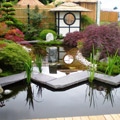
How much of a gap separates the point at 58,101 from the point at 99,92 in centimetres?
106

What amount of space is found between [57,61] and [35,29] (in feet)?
21.2

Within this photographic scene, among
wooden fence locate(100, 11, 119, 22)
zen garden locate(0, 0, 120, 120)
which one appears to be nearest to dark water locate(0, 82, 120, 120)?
zen garden locate(0, 0, 120, 120)

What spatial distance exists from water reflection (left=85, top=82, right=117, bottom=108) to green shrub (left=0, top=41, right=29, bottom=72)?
6.74 ft

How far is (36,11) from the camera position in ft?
44.7

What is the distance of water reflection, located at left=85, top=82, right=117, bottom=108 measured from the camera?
4.09m

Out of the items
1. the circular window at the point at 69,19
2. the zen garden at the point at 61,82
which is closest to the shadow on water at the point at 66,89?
the zen garden at the point at 61,82

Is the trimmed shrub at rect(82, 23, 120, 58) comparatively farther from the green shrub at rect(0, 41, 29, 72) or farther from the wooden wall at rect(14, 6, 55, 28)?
the wooden wall at rect(14, 6, 55, 28)

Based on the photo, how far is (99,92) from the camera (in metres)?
4.51

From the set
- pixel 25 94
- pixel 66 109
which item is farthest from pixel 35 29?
pixel 66 109

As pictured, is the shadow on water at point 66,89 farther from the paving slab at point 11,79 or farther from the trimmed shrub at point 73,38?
the trimmed shrub at point 73,38

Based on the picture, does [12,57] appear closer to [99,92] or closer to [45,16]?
[99,92]

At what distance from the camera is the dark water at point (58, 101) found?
3.50m

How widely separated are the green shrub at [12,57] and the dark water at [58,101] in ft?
2.39

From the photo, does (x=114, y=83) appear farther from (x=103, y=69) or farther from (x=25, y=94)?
(x=25, y=94)
